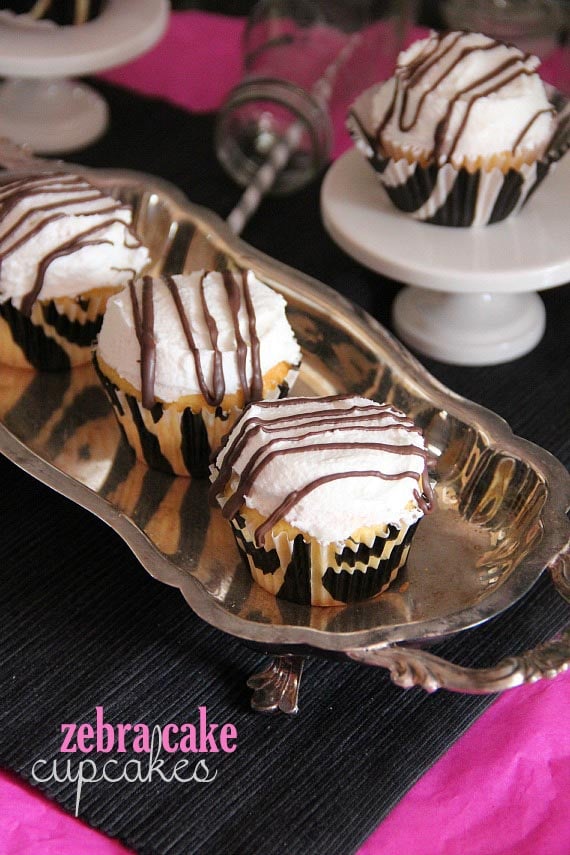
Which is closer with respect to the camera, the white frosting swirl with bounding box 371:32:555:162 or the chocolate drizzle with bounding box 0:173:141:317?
the chocolate drizzle with bounding box 0:173:141:317

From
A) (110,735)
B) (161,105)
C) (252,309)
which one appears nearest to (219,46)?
(161,105)

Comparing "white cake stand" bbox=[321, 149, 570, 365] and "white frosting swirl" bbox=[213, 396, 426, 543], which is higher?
"white frosting swirl" bbox=[213, 396, 426, 543]

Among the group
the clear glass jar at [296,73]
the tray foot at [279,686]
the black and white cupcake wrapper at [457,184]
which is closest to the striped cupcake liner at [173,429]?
the tray foot at [279,686]

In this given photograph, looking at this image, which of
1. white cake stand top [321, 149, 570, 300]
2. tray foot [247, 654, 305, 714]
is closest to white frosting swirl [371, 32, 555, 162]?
white cake stand top [321, 149, 570, 300]

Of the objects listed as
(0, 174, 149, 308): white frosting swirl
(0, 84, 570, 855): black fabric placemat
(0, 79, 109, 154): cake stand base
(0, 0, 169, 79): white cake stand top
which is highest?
(0, 174, 149, 308): white frosting swirl

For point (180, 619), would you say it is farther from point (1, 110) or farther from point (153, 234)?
point (1, 110)

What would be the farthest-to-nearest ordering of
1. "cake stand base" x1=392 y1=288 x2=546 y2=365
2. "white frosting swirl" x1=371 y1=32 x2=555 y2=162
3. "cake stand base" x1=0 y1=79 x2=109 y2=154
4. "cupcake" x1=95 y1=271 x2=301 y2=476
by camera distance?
"cake stand base" x1=0 y1=79 x2=109 y2=154 → "cake stand base" x1=392 y1=288 x2=546 y2=365 → "white frosting swirl" x1=371 y1=32 x2=555 y2=162 → "cupcake" x1=95 y1=271 x2=301 y2=476

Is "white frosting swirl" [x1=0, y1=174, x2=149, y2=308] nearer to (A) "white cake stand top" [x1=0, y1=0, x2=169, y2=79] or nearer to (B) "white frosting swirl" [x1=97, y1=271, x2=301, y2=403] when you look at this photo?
(B) "white frosting swirl" [x1=97, y1=271, x2=301, y2=403]
